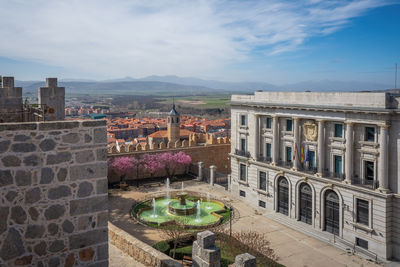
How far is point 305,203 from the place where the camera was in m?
27.8

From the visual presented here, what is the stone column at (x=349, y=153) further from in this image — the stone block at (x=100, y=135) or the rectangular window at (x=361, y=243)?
the stone block at (x=100, y=135)

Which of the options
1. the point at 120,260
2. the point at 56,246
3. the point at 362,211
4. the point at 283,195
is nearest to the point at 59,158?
the point at 56,246

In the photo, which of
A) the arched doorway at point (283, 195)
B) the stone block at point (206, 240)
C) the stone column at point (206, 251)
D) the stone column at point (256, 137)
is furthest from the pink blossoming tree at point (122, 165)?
the stone block at point (206, 240)

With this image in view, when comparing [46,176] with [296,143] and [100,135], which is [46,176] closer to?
[100,135]

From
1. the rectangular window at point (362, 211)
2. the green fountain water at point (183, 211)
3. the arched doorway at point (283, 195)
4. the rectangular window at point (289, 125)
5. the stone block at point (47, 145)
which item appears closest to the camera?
the stone block at point (47, 145)

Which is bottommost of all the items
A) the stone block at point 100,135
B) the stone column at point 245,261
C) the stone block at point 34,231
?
the stone column at point 245,261

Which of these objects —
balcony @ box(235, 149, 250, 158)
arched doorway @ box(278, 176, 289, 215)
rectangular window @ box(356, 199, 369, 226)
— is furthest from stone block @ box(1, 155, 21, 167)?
balcony @ box(235, 149, 250, 158)

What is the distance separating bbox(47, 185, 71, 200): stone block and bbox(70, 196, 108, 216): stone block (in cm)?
17

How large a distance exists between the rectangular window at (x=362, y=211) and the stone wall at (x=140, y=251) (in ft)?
56.8

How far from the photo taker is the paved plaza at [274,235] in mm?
22188

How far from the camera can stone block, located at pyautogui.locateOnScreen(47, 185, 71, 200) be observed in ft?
19.0

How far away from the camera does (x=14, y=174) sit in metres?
5.55

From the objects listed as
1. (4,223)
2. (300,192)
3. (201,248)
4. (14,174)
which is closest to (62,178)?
(14,174)

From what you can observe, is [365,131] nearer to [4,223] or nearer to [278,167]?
[278,167]
